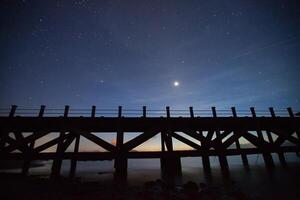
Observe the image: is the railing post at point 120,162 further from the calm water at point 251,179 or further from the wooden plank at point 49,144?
the wooden plank at point 49,144

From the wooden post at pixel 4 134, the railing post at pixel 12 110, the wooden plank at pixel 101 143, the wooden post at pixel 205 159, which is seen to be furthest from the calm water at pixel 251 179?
the railing post at pixel 12 110

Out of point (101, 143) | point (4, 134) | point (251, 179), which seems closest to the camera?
point (251, 179)

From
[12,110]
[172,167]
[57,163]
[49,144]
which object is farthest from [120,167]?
[12,110]

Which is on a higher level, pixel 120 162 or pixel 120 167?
pixel 120 162

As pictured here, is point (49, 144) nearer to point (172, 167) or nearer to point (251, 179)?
point (172, 167)

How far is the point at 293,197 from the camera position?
4.18m

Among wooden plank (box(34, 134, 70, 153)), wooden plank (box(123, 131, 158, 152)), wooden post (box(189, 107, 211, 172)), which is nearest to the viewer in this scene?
wooden plank (box(123, 131, 158, 152))

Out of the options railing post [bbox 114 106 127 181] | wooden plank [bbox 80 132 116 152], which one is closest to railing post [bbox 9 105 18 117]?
wooden plank [bbox 80 132 116 152]

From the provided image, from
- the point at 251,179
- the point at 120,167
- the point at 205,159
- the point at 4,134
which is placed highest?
the point at 4,134

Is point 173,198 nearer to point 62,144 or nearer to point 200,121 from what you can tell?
point 200,121

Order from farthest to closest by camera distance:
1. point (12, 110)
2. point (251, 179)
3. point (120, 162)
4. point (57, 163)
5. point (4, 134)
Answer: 1. point (12, 110)
2. point (4, 134)
3. point (57, 163)
4. point (120, 162)
5. point (251, 179)

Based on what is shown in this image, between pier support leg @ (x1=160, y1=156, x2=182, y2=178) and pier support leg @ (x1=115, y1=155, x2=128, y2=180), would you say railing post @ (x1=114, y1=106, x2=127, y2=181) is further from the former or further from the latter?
pier support leg @ (x1=160, y1=156, x2=182, y2=178)

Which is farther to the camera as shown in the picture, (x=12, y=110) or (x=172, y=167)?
(x=12, y=110)

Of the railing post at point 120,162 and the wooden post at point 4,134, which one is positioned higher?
the wooden post at point 4,134
